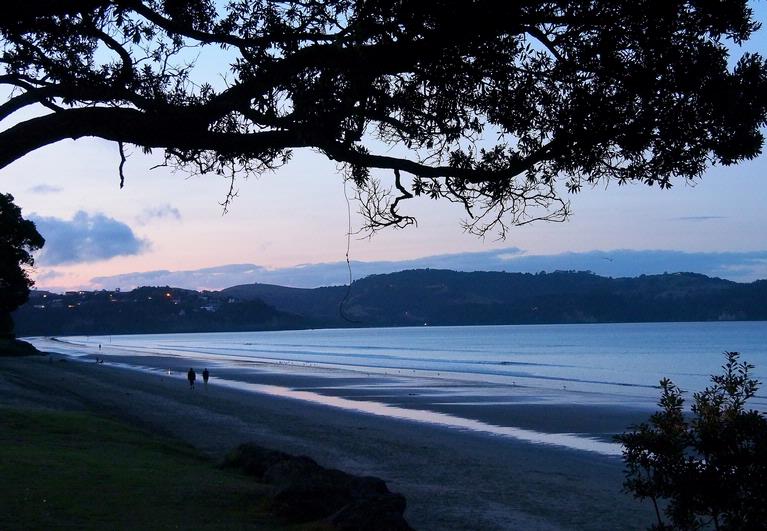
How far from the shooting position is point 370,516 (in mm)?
8664

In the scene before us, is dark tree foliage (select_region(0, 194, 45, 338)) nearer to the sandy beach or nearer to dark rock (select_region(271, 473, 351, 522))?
the sandy beach

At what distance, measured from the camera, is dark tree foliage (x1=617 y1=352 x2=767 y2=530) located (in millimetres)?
5062

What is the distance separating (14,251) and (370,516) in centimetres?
5013

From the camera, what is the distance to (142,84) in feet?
23.7

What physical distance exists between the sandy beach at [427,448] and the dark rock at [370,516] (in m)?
2.82

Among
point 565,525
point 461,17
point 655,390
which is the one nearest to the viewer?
point 461,17

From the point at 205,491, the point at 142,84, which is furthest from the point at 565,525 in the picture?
the point at 142,84

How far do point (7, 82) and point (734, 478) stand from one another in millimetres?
5300

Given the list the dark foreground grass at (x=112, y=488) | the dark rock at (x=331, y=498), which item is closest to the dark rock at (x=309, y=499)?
the dark rock at (x=331, y=498)

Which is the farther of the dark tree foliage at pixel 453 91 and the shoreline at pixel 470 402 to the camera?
the shoreline at pixel 470 402

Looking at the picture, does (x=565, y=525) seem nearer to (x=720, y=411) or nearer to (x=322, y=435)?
(x=720, y=411)

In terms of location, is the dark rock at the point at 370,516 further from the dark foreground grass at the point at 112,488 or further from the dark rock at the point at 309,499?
the dark foreground grass at the point at 112,488

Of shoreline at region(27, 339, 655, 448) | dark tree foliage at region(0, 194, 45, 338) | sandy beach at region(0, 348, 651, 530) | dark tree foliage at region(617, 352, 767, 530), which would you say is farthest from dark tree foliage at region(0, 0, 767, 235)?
dark tree foliage at region(0, 194, 45, 338)

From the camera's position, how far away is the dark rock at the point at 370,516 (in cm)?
856
